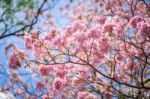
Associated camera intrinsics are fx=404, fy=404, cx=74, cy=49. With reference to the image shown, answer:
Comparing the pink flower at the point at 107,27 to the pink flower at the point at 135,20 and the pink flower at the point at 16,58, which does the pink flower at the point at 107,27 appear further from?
the pink flower at the point at 16,58

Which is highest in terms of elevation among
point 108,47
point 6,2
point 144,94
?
point 6,2

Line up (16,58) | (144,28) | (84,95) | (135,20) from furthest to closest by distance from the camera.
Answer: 1. (84,95)
2. (16,58)
3. (135,20)
4. (144,28)

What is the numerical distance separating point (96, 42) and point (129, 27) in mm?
853

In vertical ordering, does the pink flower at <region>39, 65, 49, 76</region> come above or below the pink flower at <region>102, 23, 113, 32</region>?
below

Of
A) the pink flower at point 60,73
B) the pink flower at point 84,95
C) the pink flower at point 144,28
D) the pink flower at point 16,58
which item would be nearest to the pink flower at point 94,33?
the pink flower at point 60,73

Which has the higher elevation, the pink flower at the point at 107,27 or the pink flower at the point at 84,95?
the pink flower at the point at 107,27

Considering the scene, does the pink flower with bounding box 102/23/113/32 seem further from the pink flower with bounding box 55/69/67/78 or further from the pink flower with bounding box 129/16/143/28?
the pink flower with bounding box 55/69/67/78

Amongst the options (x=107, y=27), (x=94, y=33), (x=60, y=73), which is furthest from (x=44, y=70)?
(x=107, y=27)

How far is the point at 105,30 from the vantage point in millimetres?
8734

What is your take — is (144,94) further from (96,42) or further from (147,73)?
(96,42)

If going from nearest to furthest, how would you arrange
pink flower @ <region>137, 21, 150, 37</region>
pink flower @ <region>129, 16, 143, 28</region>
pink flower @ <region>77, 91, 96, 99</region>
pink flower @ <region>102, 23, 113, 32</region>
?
pink flower @ <region>137, 21, 150, 37</region> → pink flower @ <region>129, 16, 143, 28</region> → pink flower @ <region>102, 23, 113, 32</region> → pink flower @ <region>77, 91, 96, 99</region>

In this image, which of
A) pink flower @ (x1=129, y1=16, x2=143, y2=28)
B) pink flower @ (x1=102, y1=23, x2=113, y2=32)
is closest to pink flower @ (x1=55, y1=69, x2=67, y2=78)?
pink flower @ (x1=102, y1=23, x2=113, y2=32)

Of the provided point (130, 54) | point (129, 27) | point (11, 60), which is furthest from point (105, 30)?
point (11, 60)

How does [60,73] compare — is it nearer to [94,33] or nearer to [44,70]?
[44,70]
